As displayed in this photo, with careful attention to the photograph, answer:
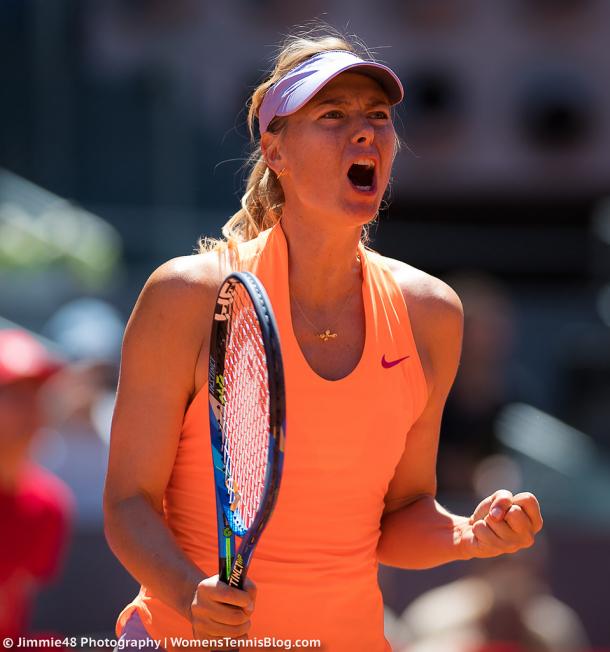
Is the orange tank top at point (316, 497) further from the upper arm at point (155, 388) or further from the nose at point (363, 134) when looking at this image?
the nose at point (363, 134)

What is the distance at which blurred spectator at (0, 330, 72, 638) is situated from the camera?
3861 millimetres

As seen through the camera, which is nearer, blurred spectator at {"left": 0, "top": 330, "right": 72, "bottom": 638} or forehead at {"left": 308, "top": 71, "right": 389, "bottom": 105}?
forehead at {"left": 308, "top": 71, "right": 389, "bottom": 105}

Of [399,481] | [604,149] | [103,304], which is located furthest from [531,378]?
[604,149]

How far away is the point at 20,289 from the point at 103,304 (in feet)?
2.52

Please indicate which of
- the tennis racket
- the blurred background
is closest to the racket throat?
the tennis racket

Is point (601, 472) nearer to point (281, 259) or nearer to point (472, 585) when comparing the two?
point (472, 585)

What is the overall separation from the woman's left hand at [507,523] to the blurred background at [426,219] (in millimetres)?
1137

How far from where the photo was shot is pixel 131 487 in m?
2.40

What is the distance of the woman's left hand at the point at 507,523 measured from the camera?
231cm

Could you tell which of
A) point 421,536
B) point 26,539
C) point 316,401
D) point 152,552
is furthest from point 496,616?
point 152,552

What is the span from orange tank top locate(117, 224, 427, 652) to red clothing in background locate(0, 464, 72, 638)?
1354 mm

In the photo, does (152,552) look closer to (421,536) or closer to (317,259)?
(421,536)

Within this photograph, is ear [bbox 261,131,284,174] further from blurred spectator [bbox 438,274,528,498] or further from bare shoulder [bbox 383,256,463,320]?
blurred spectator [bbox 438,274,528,498]

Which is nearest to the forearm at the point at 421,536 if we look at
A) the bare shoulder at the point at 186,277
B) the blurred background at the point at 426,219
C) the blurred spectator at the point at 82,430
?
the bare shoulder at the point at 186,277
